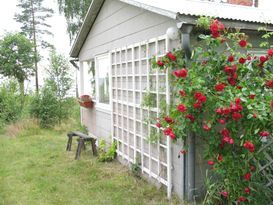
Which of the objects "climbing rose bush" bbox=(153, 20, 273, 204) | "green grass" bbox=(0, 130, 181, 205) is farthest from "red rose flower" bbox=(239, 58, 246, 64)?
"green grass" bbox=(0, 130, 181, 205)

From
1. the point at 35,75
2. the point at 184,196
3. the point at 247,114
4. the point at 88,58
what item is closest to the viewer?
the point at 247,114

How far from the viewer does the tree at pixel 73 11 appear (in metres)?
17.9

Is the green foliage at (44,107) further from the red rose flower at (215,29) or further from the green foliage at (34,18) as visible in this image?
the green foliage at (34,18)

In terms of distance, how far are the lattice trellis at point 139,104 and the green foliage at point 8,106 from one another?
629 centimetres

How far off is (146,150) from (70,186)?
1.41 metres

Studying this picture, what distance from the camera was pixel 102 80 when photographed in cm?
742

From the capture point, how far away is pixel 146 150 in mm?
4969

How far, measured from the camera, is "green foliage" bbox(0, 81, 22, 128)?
1112 cm

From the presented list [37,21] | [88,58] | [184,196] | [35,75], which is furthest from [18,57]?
[184,196]

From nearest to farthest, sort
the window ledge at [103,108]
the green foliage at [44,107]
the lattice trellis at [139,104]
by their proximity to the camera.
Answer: the lattice trellis at [139,104] → the window ledge at [103,108] → the green foliage at [44,107]

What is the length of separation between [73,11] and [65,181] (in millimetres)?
14775

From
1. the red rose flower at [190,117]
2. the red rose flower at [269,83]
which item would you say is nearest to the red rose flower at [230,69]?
the red rose flower at [269,83]

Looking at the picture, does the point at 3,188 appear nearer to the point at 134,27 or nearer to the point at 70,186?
the point at 70,186

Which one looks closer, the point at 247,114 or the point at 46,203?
the point at 247,114
